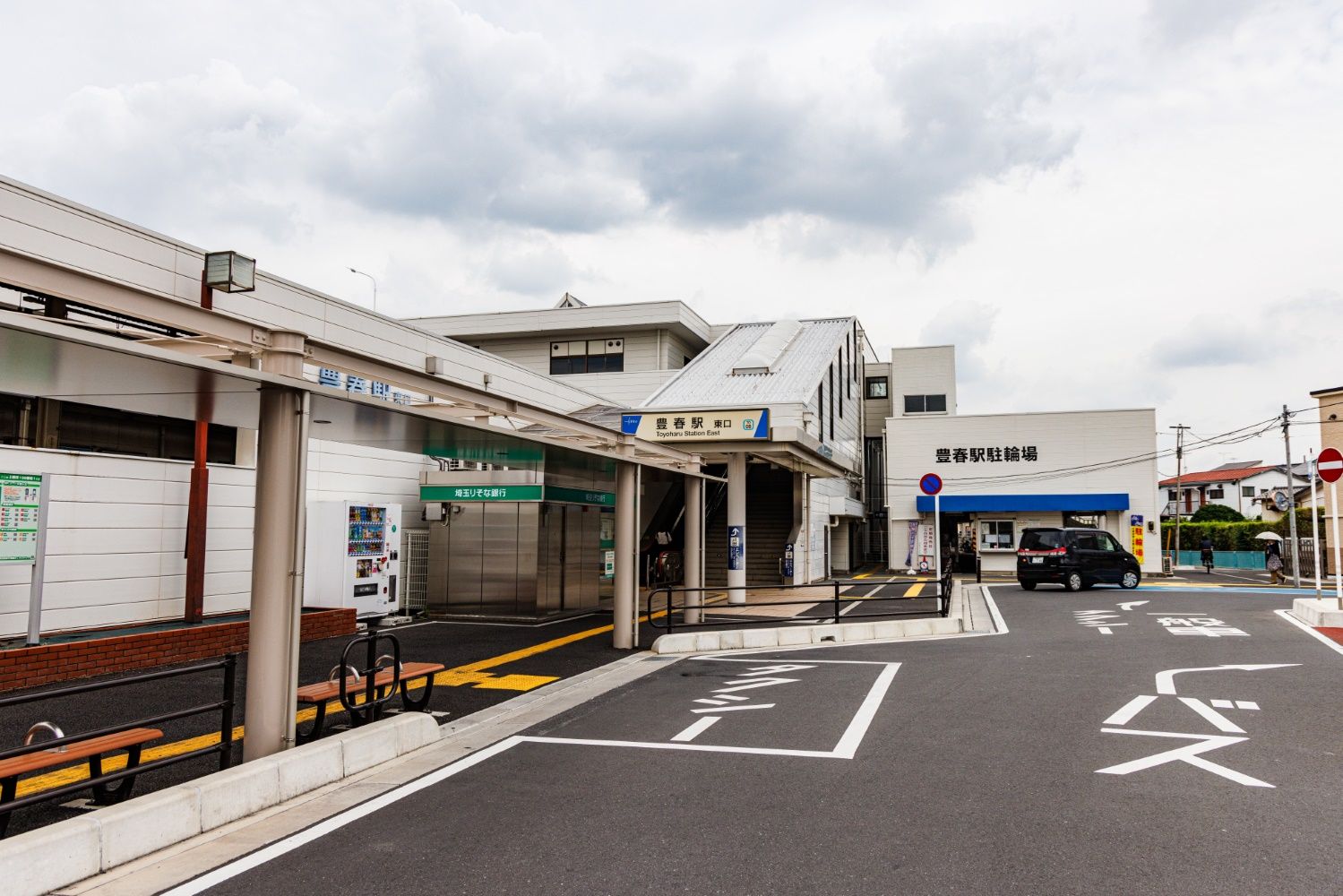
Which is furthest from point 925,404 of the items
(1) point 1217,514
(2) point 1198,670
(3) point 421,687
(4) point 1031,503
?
(3) point 421,687

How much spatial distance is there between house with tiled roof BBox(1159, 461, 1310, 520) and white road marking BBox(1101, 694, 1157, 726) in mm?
69172

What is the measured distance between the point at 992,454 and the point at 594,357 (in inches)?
662

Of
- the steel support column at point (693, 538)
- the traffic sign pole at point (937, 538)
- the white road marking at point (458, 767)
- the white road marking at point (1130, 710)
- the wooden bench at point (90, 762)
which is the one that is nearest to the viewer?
the white road marking at point (458, 767)

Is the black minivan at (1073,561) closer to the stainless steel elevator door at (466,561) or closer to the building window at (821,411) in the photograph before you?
the building window at (821,411)

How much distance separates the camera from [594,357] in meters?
36.2

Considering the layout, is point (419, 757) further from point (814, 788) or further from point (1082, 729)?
point (1082, 729)

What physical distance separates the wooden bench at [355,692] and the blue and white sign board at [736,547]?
38.7 ft

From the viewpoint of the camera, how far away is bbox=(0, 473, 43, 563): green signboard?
34.6ft

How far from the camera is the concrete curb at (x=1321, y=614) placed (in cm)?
1511

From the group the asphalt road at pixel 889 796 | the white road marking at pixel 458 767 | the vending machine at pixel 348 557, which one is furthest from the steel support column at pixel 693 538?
the white road marking at pixel 458 767

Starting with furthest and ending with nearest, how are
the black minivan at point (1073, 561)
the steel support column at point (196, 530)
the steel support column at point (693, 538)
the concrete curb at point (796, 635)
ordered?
the black minivan at point (1073, 561) → the steel support column at point (693, 538) → the steel support column at point (196, 530) → the concrete curb at point (796, 635)

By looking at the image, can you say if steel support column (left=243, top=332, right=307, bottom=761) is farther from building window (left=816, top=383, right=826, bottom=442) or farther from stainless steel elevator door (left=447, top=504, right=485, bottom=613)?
building window (left=816, top=383, right=826, bottom=442)

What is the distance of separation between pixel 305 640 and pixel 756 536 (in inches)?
662

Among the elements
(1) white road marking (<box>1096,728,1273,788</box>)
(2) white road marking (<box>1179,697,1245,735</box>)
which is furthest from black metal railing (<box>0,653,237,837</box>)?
(2) white road marking (<box>1179,697,1245,735</box>)
